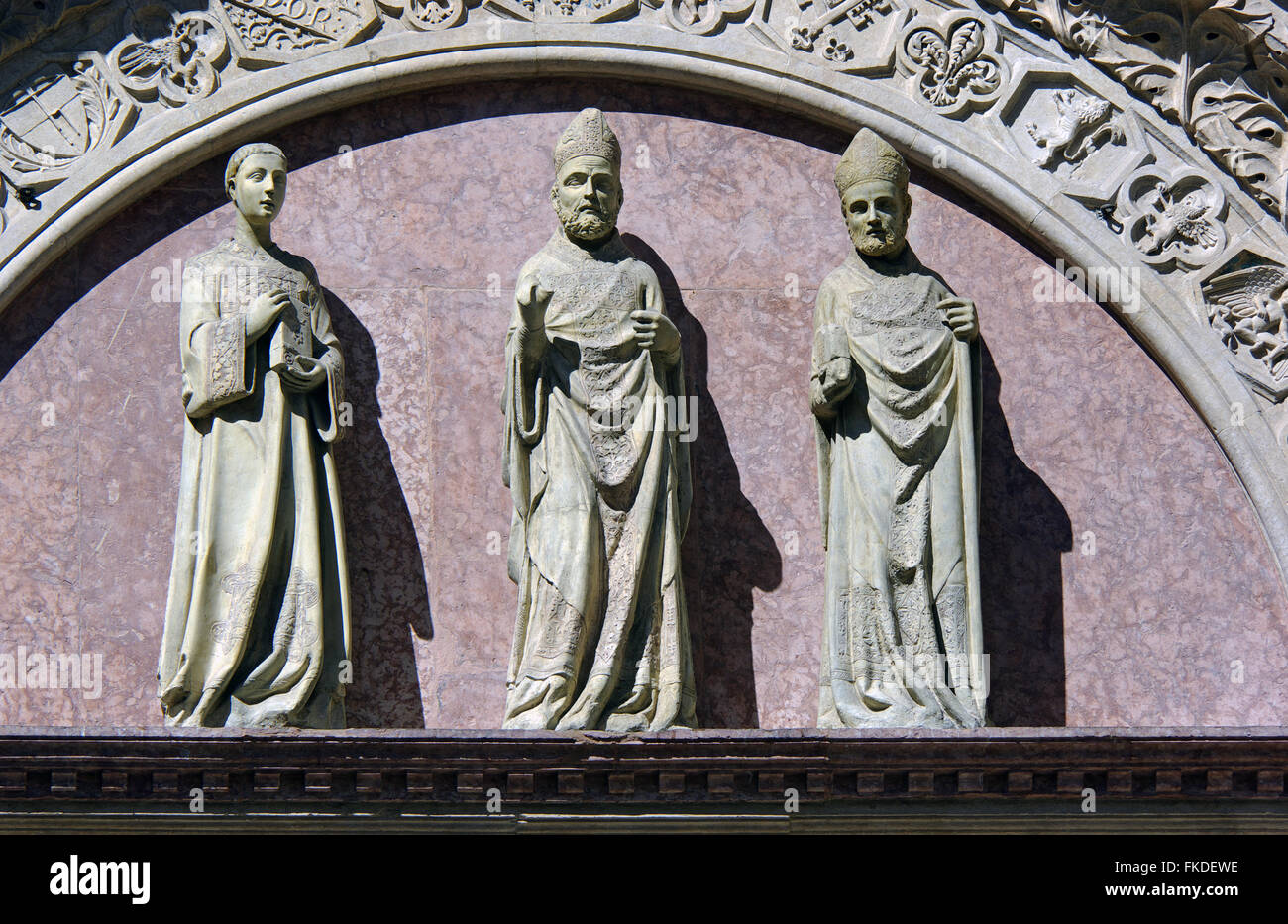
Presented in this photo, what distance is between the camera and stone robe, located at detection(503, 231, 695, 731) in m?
11.0

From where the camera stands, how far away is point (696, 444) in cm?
1188

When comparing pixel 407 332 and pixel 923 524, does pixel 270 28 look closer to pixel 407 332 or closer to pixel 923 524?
pixel 407 332

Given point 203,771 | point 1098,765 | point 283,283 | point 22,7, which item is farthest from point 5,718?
point 1098,765

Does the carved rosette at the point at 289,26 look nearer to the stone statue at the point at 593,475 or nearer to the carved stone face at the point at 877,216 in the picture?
the stone statue at the point at 593,475

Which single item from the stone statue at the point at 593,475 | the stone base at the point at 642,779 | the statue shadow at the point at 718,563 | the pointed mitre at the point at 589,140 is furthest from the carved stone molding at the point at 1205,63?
the stone base at the point at 642,779

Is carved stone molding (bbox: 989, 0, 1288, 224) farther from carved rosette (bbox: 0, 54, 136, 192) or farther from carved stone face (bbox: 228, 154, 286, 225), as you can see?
carved rosette (bbox: 0, 54, 136, 192)

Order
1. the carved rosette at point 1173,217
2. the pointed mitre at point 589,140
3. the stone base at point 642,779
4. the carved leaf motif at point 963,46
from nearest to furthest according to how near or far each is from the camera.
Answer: the stone base at point 642,779 < the pointed mitre at point 589,140 < the carved rosette at point 1173,217 < the carved leaf motif at point 963,46

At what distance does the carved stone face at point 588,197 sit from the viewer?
11484 mm

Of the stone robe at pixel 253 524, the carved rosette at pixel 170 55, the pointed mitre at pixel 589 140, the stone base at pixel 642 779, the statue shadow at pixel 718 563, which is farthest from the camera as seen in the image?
the carved rosette at pixel 170 55

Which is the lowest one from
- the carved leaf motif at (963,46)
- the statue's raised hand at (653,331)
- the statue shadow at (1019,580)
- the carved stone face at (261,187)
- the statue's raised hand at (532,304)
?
the statue shadow at (1019,580)

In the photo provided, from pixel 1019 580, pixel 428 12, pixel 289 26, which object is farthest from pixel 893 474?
pixel 289 26

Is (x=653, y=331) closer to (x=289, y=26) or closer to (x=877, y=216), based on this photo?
(x=877, y=216)

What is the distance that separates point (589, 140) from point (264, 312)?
1424mm

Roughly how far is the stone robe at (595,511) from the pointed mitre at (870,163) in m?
0.88
